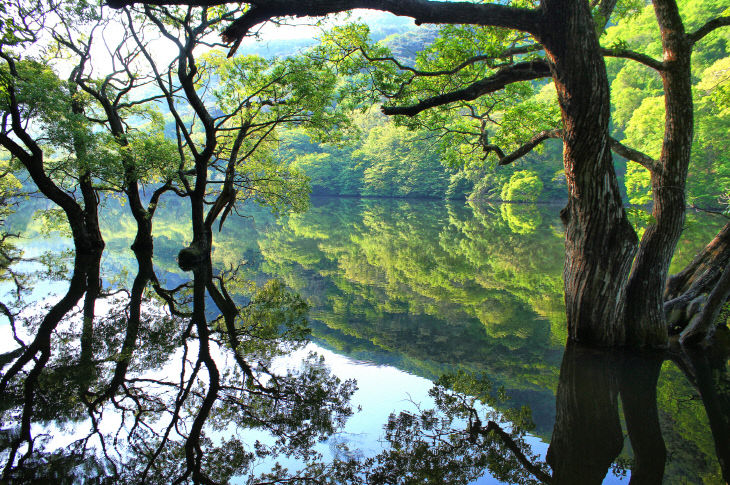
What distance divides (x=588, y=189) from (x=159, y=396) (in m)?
6.13

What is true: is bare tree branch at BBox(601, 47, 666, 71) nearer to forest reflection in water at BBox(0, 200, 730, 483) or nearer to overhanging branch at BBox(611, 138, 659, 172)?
overhanging branch at BBox(611, 138, 659, 172)

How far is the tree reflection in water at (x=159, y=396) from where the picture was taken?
3.77 m

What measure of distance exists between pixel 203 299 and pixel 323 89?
8363 mm

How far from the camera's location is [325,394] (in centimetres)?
518

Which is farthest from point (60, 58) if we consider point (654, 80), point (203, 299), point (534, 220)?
point (654, 80)

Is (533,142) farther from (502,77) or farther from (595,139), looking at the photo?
(595,139)

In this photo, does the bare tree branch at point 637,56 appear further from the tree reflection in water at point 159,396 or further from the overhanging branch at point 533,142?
the tree reflection in water at point 159,396

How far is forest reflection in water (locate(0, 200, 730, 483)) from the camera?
3.68m

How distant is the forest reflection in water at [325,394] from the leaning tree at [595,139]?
2.31 ft

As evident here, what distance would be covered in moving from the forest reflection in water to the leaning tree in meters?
0.71

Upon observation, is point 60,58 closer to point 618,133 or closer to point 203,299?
point 203,299

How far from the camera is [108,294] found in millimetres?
10164

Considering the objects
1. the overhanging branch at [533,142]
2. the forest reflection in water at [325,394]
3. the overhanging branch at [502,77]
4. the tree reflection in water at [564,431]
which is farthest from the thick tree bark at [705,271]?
the overhanging branch at [502,77]

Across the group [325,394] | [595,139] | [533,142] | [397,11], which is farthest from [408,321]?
[397,11]
